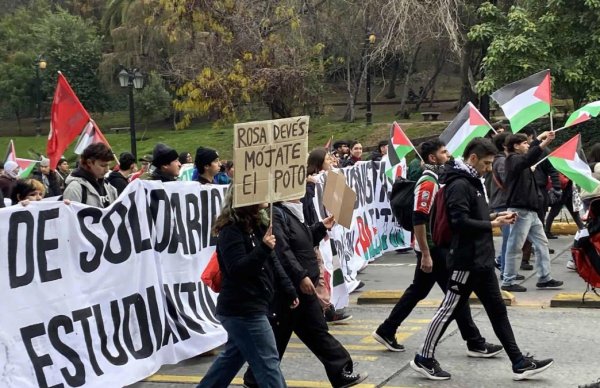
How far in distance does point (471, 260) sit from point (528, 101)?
4.01 m

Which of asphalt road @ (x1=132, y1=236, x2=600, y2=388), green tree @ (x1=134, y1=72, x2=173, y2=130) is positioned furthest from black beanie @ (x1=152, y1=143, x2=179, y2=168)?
green tree @ (x1=134, y1=72, x2=173, y2=130)

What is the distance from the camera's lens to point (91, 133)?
8.23 metres

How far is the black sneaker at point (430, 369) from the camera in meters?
6.10

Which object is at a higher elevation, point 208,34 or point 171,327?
point 208,34

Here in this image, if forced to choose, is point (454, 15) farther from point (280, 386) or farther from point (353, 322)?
point (280, 386)

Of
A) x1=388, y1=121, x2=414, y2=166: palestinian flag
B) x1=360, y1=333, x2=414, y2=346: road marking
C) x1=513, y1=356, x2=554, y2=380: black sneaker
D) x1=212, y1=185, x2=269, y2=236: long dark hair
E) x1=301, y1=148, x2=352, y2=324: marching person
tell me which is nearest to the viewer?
x1=212, y1=185, x2=269, y2=236: long dark hair

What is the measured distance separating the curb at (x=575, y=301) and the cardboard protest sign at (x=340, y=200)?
366 cm

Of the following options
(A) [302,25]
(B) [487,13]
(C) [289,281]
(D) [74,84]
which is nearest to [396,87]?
(D) [74,84]

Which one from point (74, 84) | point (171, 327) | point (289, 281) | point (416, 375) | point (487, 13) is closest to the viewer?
point (289, 281)

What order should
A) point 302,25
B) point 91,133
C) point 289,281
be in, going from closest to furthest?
point 289,281 → point 91,133 → point 302,25

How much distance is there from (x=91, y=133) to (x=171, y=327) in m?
2.38

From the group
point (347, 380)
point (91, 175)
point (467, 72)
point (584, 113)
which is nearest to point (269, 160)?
point (347, 380)

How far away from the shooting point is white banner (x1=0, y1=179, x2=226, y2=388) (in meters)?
5.31

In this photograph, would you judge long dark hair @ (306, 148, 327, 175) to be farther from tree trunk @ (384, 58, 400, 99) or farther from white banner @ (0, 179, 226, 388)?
tree trunk @ (384, 58, 400, 99)
